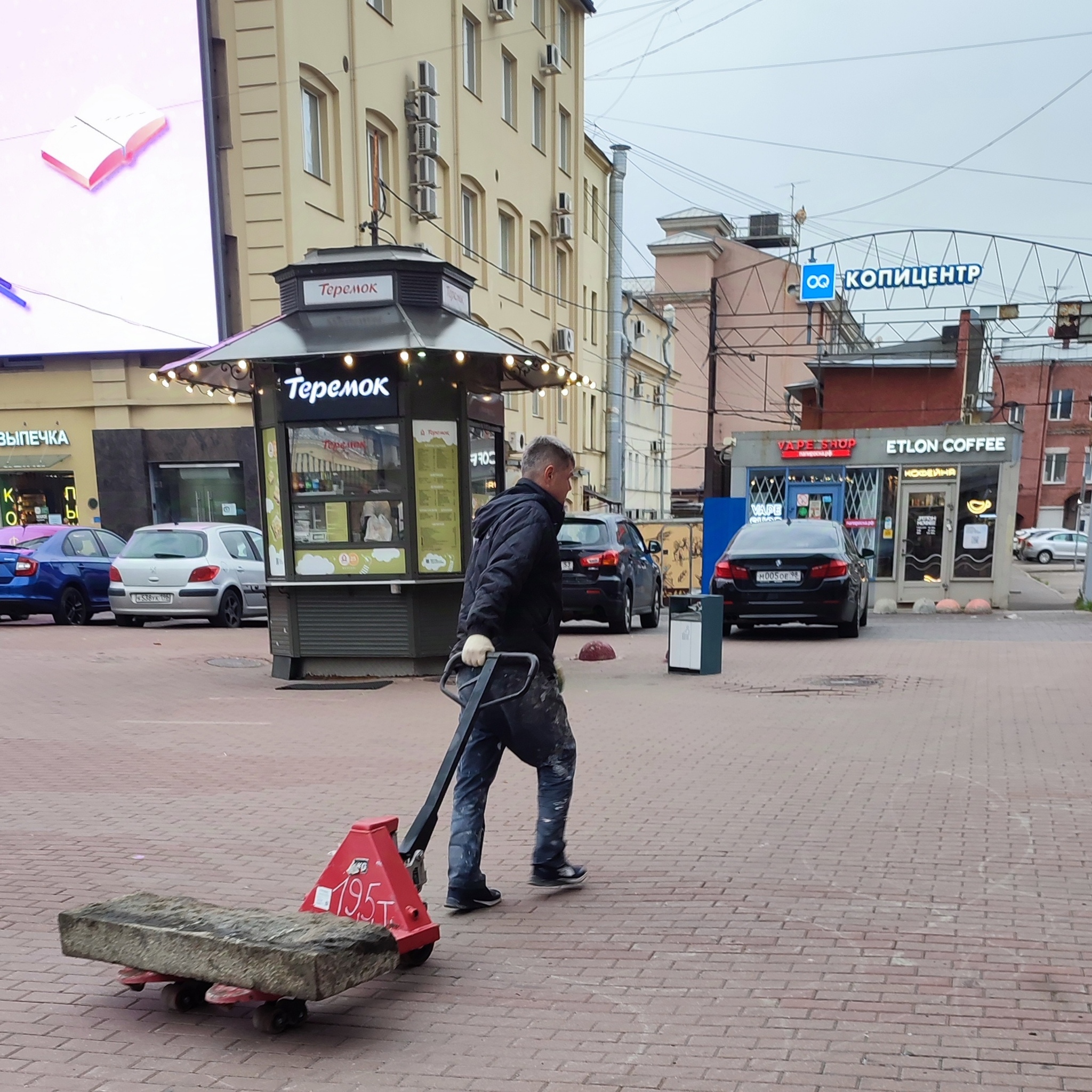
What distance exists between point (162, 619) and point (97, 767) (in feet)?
33.2

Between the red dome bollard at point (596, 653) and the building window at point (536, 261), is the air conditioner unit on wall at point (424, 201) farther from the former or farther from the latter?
the red dome bollard at point (596, 653)

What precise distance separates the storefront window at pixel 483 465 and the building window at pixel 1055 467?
173ft

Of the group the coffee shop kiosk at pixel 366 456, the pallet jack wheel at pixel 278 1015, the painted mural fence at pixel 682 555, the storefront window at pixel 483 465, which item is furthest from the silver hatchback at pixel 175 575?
the pallet jack wheel at pixel 278 1015

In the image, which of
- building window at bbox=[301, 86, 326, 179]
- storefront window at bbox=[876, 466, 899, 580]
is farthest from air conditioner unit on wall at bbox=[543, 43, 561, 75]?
storefront window at bbox=[876, 466, 899, 580]

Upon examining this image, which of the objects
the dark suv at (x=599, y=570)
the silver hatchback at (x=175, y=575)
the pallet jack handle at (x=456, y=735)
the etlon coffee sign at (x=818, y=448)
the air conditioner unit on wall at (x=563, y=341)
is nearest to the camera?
the pallet jack handle at (x=456, y=735)

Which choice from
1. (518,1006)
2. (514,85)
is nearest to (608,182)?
(514,85)

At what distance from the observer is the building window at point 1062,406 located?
55.1 metres

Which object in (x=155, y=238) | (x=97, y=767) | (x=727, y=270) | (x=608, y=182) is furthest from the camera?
(x=727, y=270)

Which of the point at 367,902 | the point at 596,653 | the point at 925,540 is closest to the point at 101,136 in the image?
the point at 596,653

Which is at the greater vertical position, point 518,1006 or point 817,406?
point 817,406

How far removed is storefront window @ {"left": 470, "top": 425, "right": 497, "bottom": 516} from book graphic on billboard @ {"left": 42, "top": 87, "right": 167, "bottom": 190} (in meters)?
14.4

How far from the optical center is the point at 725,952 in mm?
3775

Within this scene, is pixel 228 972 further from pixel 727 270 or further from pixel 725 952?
pixel 727 270

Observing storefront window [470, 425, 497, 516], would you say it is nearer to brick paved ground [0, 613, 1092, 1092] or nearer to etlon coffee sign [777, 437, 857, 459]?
brick paved ground [0, 613, 1092, 1092]
